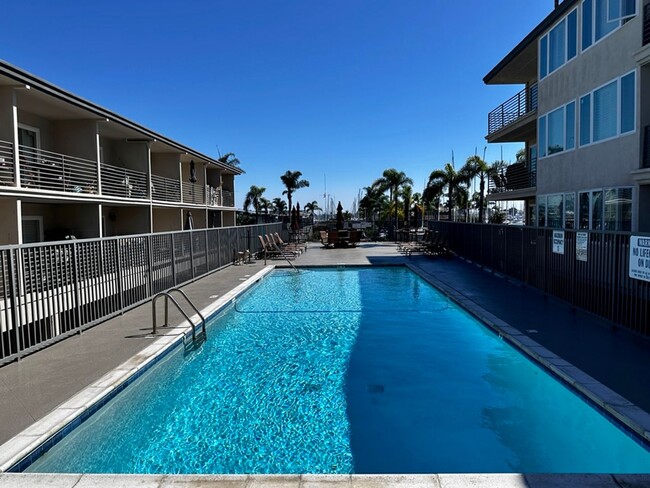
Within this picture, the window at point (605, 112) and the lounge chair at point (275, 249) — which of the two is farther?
the lounge chair at point (275, 249)

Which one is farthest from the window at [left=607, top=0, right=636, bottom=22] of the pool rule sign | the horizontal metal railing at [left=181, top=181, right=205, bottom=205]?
the horizontal metal railing at [left=181, top=181, right=205, bottom=205]

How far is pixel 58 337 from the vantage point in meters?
6.88

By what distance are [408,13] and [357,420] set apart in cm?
1613

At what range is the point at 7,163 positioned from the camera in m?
11.1

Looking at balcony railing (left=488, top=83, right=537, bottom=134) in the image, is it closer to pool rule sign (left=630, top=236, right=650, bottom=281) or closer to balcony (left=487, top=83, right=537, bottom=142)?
balcony (left=487, top=83, right=537, bottom=142)

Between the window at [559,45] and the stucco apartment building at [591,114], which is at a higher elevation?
the window at [559,45]

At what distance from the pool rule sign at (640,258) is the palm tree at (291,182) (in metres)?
49.4

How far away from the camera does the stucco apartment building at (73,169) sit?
35.3 feet

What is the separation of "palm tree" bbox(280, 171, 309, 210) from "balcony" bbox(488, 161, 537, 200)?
34.5m

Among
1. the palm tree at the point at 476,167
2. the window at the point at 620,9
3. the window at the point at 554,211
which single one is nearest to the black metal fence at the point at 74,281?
the window at the point at 554,211

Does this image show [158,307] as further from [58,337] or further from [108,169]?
[108,169]

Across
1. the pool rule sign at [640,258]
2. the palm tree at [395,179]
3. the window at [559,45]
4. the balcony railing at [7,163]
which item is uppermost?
the window at [559,45]

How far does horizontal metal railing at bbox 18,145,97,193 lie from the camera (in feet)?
39.3

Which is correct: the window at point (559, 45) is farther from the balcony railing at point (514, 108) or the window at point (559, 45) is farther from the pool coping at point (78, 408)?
the pool coping at point (78, 408)
